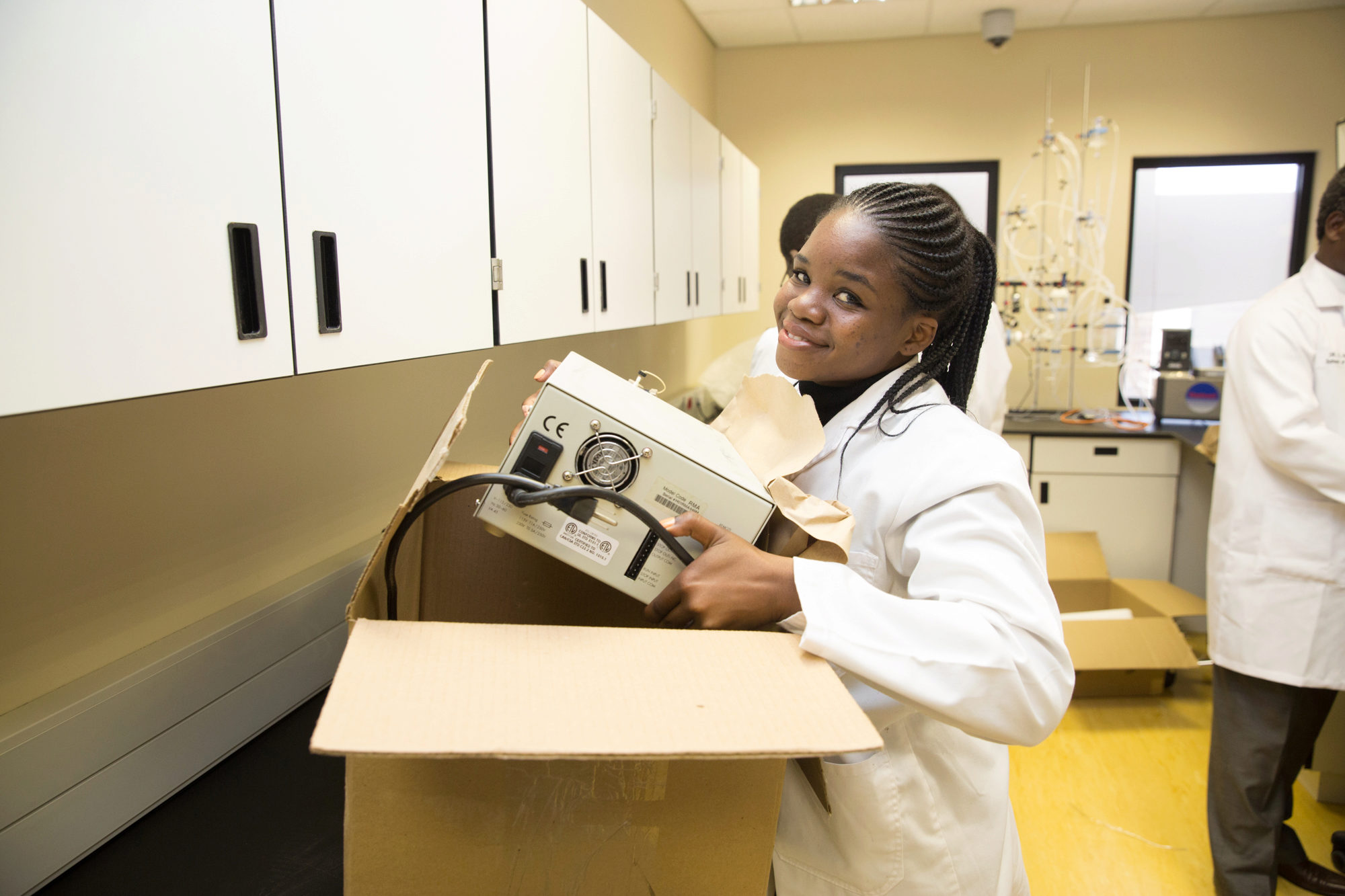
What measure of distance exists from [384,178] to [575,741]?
0.77 m

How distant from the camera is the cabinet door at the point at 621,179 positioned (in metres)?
1.64

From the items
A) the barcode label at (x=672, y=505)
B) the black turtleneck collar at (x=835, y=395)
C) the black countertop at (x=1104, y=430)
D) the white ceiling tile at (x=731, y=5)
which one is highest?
the white ceiling tile at (x=731, y=5)

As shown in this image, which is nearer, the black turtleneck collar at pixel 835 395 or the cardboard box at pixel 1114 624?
the black turtleneck collar at pixel 835 395

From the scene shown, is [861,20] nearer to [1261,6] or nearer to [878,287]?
[1261,6]

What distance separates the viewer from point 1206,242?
4078 mm

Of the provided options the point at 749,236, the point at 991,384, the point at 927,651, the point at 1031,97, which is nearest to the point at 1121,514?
the point at 991,384

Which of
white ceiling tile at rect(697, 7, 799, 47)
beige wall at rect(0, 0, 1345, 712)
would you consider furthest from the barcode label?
white ceiling tile at rect(697, 7, 799, 47)

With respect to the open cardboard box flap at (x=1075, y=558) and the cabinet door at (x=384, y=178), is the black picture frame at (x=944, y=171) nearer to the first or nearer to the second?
the open cardboard box flap at (x=1075, y=558)

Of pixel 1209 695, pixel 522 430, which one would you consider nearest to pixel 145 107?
pixel 522 430

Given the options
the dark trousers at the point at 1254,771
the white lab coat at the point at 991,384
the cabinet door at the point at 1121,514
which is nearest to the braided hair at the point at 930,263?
the white lab coat at the point at 991,384

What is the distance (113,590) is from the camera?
3.22ft

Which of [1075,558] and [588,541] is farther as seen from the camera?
[1075,558]

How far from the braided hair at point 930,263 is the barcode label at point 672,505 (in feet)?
1.05

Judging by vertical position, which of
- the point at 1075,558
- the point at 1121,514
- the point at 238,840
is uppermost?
the point at 238,840
